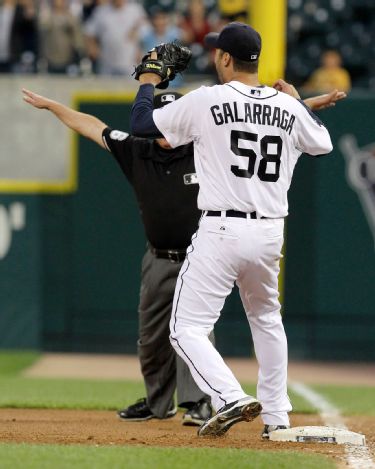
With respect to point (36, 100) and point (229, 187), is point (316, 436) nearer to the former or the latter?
point (229, 187)

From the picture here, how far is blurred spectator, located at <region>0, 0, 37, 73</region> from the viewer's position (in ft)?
46.5

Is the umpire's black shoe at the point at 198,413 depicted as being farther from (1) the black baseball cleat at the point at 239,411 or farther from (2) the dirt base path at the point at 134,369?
(2) the dirt base path at the point at 134,369

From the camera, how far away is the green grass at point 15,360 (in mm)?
11097

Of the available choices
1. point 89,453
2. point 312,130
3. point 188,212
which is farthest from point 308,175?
point 89,453

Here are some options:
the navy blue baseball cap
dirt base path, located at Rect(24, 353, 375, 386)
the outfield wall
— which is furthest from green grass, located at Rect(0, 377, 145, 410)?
the navy blue baseball cap

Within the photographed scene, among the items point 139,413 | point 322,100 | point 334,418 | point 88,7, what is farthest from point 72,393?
point 88,7

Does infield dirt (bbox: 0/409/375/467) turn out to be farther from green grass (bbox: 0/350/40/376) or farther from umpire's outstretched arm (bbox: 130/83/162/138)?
green grass (bbox: 0/350/40/376)

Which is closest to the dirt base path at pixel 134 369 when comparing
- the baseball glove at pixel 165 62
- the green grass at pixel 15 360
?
the green grass at pixel 15 360

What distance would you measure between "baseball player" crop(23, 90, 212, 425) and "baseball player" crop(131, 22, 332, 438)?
1187 mm

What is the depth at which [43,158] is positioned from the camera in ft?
45.7

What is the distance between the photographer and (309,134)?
19.2 feet

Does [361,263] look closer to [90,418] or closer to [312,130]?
[90,418]

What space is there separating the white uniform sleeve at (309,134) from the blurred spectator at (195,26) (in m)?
9.22

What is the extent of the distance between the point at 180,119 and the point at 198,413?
2.03 meters
